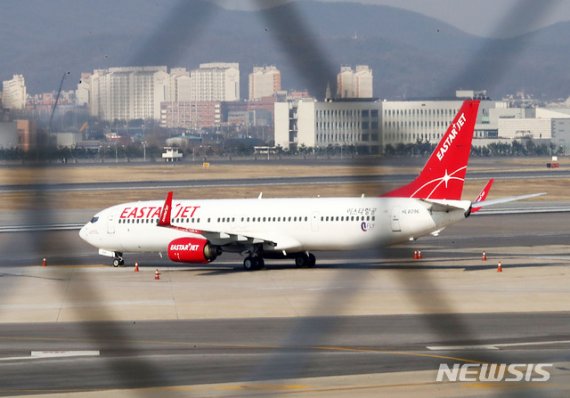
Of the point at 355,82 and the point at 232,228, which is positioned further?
the point at 232,228

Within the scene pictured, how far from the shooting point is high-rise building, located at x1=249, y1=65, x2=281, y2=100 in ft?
13.1

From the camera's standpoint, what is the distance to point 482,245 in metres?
47.4

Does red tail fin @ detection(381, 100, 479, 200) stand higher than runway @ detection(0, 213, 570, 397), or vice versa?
red tail fin @ detection(381, 100, 479, 200)

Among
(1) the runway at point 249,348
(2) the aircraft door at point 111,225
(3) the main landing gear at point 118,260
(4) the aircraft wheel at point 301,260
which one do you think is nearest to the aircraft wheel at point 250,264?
(4) the aircraft wheel at point 301,260

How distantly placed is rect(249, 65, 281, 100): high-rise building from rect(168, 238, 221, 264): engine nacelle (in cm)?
3211

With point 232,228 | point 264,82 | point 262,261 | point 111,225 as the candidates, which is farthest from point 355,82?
point 111,225

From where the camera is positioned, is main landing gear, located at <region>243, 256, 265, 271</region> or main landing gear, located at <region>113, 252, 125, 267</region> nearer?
main landing gear, located at <region>243, 256, 265, 271</region>

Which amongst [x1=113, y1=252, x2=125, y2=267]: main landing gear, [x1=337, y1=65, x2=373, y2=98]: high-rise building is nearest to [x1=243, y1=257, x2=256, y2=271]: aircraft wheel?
[x1=113, y1=252, x2=125, y2=267]: main landing gear

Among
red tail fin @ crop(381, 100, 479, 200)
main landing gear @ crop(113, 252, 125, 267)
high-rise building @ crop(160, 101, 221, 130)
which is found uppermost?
high-rise building @ crop(160, 101, 221, 130)

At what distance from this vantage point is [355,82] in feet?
11.6

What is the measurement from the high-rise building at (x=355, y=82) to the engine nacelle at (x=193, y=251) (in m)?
33.0

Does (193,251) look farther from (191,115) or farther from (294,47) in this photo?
(294,47)

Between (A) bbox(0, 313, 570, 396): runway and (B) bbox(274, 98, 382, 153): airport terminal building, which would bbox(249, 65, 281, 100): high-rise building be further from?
(A) bbox(0, 313, 570, 396): runway

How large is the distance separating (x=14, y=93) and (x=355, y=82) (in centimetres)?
112
